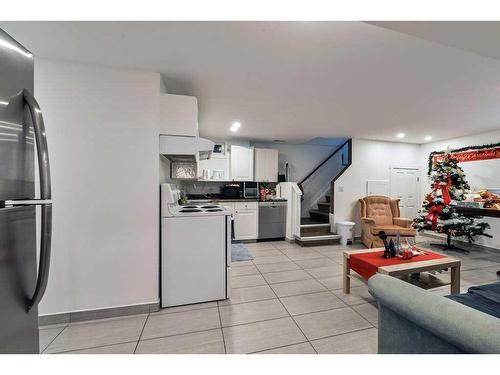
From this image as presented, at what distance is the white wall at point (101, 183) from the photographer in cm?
189

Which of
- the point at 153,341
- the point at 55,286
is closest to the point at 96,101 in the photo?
the point at 55,286

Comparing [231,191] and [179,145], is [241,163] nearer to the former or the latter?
[231,191]

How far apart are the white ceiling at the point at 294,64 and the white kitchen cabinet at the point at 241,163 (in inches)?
63.4

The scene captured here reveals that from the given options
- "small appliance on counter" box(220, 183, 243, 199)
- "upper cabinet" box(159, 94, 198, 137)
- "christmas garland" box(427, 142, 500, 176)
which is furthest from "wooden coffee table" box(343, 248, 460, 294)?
"christmas garland" box(427, 142, 500, 176)

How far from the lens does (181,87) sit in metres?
2.47

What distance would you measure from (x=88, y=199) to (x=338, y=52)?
8.47 feet

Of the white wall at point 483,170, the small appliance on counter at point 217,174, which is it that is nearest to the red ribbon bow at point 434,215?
the white wall at point 483,170

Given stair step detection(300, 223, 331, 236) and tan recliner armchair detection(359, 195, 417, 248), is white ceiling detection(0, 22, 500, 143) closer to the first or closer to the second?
tan recliner armchair detection(359, 195, 417, 248)

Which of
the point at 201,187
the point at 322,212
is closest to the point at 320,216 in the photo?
the point at 322,212

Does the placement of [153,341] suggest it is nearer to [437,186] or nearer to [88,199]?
[88,199]

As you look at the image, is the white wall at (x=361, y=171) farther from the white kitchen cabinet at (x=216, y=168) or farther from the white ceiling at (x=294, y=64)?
the white kitchen cabinet at (x=216, y=168)

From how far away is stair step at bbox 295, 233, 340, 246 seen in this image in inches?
176

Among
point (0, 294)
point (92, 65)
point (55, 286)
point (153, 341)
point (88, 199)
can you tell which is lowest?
point (153, 341)

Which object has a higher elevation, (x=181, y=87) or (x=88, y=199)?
(x=181, y=87)
